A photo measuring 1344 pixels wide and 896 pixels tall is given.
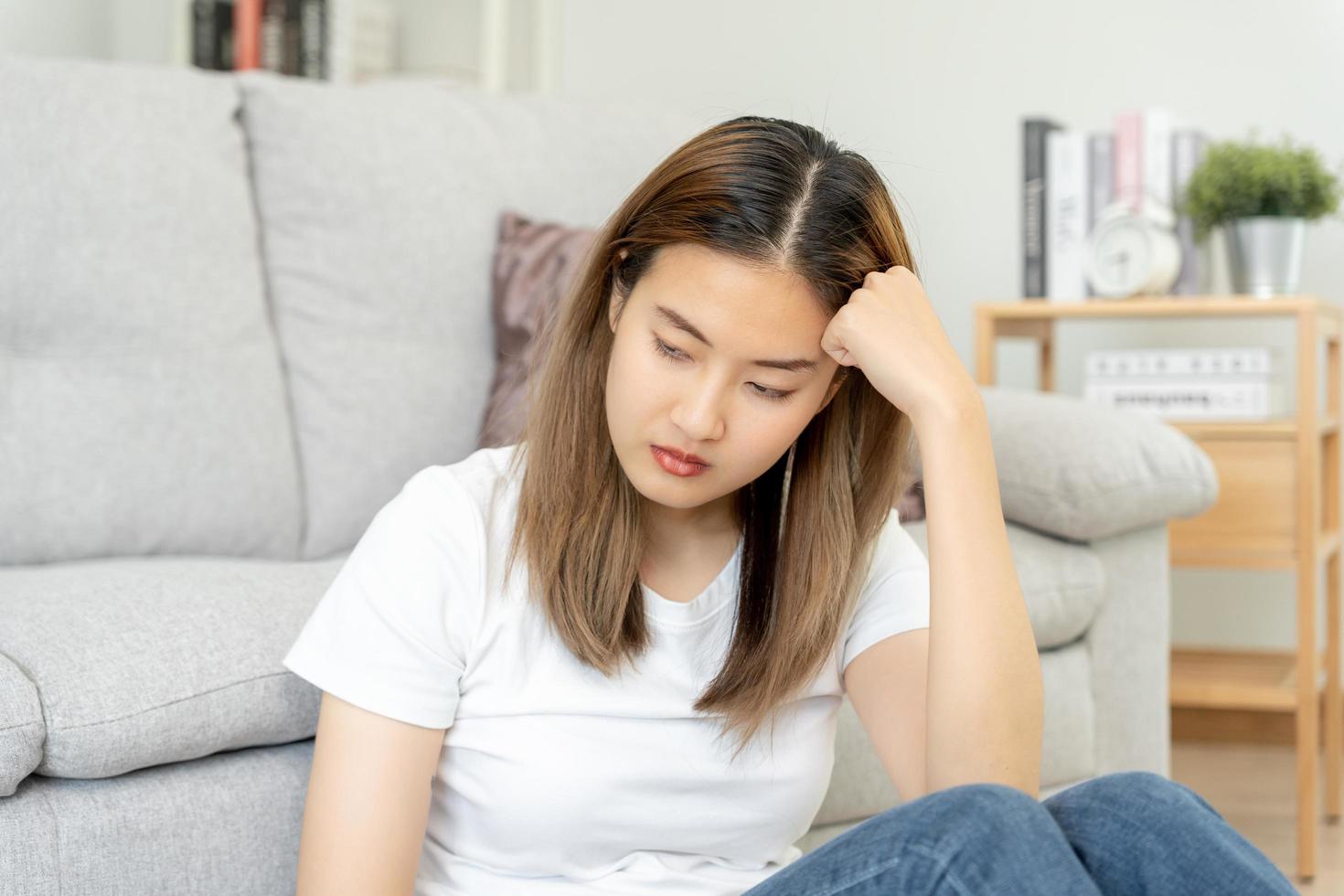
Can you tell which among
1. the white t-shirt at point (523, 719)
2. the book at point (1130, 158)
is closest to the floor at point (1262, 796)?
the book at point (1130, 158)

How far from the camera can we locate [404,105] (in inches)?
75.2

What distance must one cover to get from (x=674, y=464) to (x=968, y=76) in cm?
204

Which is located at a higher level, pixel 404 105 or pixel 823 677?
pixel 404 105

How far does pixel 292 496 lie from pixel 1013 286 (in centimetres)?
160

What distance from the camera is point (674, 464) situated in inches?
36.7

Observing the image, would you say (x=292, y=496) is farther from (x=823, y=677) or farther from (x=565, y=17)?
(x=565, y=17)

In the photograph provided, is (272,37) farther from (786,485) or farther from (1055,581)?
(786,485)

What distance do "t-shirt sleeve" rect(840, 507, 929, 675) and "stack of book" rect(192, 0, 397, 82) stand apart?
1921mm

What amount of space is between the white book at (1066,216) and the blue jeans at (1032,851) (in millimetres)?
1553

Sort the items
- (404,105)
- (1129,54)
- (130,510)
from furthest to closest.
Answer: (1129,54), (404,105), (130,510)

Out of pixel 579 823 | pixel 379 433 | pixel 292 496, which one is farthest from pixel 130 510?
pixel 579 823

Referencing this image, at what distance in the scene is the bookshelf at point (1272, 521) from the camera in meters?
1.99

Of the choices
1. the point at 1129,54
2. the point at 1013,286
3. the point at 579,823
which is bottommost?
the point at 579,823

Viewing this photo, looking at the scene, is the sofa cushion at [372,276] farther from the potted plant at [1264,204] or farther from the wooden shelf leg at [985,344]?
the potted plant at [1264,204]
